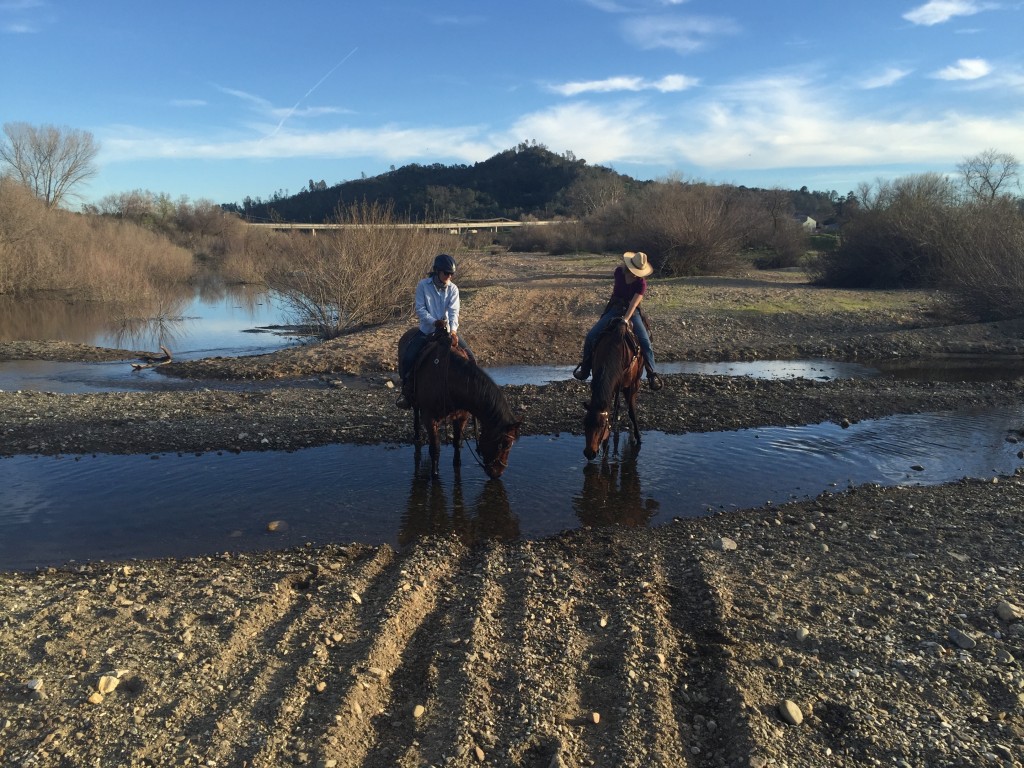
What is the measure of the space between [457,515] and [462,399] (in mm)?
1355

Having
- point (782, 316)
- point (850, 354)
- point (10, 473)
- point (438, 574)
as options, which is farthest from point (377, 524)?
point (782, 316)

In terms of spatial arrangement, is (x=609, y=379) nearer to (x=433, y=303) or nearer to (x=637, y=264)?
(x=637, y=264)

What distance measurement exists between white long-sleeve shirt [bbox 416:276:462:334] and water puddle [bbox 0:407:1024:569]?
1.87 m

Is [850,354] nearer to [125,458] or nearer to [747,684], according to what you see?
[747,684]

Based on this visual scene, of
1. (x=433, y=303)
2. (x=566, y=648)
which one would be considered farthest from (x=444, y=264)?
(x=566, y=648)

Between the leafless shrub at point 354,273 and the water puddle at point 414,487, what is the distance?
442 inches

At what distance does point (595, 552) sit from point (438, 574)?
4.80 feet

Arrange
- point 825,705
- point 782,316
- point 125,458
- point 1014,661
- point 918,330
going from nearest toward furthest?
point 825,705 → point 1014,661 → point 125,458 → point 918,330 → point 782,316

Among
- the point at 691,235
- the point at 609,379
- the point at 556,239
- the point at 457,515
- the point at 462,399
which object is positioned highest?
the point at 556,239

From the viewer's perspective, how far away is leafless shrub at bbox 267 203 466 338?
750 inches

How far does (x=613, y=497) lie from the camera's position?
289 inches

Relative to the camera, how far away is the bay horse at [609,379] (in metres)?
7.46

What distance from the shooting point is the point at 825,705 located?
3.55m

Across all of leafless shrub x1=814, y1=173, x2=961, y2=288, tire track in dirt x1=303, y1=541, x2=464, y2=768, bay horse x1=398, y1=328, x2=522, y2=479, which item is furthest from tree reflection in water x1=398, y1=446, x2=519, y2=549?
leafless shrub x1=814, y1=173, x2=961, y2=288
